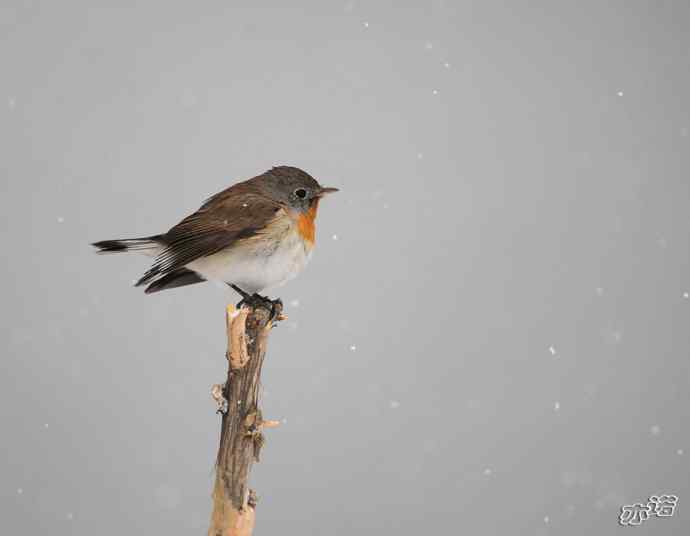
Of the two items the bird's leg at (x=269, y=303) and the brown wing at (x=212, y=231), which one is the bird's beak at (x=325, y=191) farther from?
the bird's leg at (x=269, y=303)

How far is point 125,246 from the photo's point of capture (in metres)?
4.93

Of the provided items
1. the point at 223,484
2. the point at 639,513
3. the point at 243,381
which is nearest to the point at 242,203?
the point at 243,381

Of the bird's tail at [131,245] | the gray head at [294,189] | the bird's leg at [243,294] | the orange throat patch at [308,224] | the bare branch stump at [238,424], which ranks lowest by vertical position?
the bare branch stump at [238,424]

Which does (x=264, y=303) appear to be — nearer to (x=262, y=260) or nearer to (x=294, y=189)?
(x=262, y=260)

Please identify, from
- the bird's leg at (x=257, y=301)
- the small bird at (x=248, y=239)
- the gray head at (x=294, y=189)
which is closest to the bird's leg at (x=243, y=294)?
the bird's leg at (x=257, y=301)

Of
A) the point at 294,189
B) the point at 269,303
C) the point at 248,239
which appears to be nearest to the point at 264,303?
the point at 269,303

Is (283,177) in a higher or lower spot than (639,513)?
higher

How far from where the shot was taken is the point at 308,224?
5.14 meters

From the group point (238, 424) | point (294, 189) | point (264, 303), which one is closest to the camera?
point (238, 424)

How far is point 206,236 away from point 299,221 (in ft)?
1.85

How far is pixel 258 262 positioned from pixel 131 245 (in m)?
0.75

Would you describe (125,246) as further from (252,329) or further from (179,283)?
(252,329)

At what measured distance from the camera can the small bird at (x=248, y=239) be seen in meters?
4.96

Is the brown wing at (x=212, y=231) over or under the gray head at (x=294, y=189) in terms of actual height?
under
